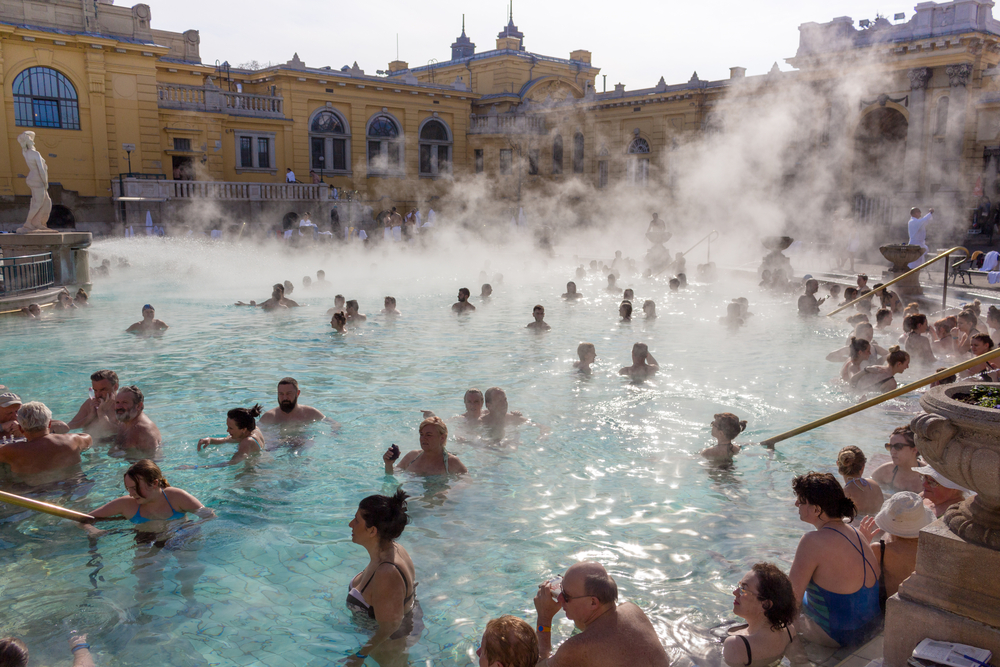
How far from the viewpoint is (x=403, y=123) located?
37.7 m

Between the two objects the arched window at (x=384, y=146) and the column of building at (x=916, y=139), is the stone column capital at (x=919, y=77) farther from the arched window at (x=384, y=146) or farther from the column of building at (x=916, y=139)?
the arched window at (x=384, y=146)

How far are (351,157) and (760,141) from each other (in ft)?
61.6

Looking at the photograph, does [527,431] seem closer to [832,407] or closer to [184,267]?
[832,407]

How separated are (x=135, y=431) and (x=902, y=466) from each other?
6556 mm

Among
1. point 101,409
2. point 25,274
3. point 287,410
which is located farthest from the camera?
point 25,274

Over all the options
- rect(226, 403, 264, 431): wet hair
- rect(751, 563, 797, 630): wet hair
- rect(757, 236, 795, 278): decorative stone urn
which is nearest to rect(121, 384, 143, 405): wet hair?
rect(226, 403, 264, 431): wet hair

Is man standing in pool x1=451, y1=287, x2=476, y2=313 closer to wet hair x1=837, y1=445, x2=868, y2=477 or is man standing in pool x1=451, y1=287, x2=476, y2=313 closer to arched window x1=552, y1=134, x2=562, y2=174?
wet hair x1=837, y1=445, x2=868, y2=477

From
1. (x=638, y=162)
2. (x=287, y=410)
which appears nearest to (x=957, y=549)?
(x=287, y=410)

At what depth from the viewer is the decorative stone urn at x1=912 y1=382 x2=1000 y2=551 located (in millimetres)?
2629

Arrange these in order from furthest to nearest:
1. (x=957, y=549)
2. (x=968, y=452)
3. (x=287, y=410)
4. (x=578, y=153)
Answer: (x=578, y=153) → (x=287, y=410) → (x=957, y=549) → (x=968, y=452)

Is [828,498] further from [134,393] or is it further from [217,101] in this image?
[217,101]

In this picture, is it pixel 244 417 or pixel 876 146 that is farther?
pixel 876 146

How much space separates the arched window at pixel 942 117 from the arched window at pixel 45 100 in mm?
30008

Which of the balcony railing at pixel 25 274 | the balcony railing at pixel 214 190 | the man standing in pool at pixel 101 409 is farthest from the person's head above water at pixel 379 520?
the balcony railing at pixel 214 190
